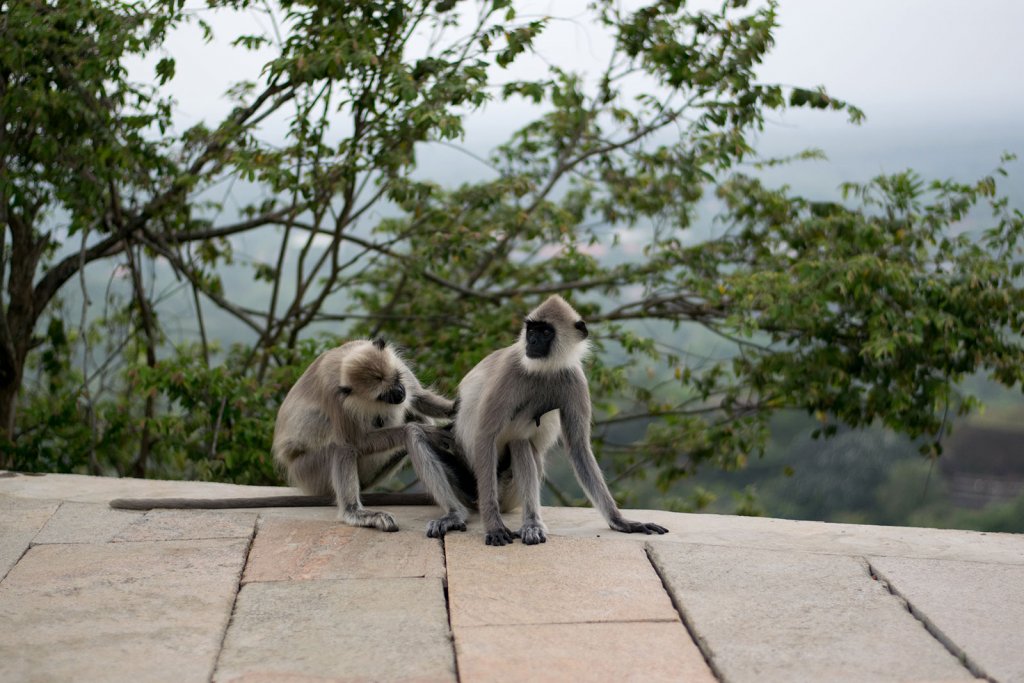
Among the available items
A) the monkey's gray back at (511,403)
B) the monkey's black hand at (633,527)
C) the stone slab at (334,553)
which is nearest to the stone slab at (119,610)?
the stone slab at (334,553)

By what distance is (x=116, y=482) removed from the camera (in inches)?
204

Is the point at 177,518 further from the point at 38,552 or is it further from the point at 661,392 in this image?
the point at 661,392

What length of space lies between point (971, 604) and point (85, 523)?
333cm

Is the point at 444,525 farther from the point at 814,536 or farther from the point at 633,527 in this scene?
the point at 814,536

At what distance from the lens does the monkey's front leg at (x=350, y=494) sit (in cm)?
431

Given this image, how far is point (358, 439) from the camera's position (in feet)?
14.9

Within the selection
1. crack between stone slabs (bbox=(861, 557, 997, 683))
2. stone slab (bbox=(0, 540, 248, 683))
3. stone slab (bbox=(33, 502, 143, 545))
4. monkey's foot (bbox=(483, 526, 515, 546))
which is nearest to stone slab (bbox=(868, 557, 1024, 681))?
crack between stone slabs (bbox=(861, 557, 997, 683))

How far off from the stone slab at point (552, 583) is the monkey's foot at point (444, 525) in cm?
4

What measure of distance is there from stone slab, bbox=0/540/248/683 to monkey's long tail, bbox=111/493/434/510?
531 mm

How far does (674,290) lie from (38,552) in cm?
524

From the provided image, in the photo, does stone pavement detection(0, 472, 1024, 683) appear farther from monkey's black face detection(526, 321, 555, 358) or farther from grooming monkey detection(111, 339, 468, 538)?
monkey's black face detection(526, 321, 555, 358)

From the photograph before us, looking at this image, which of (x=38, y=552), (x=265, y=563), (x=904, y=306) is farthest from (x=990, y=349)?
(x=38, y=552)

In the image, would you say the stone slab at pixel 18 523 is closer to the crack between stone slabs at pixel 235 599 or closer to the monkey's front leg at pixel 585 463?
the crack between stone slabs at pixel 235 599

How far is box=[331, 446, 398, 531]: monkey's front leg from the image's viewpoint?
170 inches
